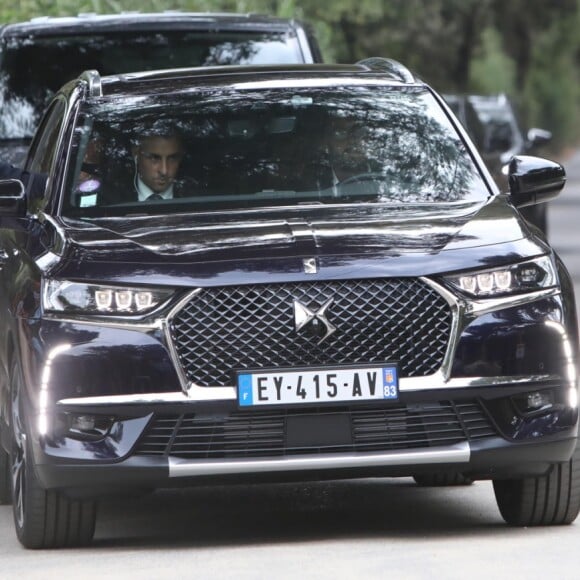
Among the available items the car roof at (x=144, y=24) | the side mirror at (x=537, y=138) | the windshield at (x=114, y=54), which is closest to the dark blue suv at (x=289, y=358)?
the windshield at (x=114, y=54)

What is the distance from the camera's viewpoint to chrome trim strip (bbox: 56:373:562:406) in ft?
Result: 23.0

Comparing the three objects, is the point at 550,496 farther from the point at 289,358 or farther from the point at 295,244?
the point at 295,244

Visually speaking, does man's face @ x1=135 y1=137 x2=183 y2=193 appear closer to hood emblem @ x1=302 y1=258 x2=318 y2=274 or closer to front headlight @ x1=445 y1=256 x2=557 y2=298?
hood emblem @ x1=302 y1=258 x2=318 y2=274

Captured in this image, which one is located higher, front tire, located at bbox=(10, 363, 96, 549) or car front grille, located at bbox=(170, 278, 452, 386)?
car front grille, located at bbox=(170, 278, 452, 386)

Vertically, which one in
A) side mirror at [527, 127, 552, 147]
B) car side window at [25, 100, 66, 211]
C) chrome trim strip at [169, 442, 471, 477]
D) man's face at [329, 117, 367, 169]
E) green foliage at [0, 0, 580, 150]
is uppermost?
man's face at [329, 117, 367, 169]

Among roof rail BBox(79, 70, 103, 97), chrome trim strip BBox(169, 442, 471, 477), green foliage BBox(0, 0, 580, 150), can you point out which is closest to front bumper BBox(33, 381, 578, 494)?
chrome trim strip BBox(169, 442, 471, 477)

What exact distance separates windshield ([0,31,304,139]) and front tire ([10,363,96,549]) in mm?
4664

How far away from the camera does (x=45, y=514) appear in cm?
732

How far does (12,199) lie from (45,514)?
1.47 meters

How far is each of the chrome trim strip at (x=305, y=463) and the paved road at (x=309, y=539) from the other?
28cm

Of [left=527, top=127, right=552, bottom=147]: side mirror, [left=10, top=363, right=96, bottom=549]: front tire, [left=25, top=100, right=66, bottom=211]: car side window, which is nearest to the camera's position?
[left=10, top=363, right=96, bottom=549]: front tire

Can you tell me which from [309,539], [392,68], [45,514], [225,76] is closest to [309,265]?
[309,539]

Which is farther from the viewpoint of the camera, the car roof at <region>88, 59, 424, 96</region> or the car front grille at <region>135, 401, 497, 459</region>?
the car roof at <region>88, 59, 424, 96</region>

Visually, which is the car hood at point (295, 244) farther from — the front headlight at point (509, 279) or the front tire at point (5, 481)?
the front tire at point (5, 481)
